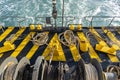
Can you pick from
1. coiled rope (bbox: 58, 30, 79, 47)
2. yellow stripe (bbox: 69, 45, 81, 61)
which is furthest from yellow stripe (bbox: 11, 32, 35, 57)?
yellow stripe (bbox: 69, 45, 81, 61)

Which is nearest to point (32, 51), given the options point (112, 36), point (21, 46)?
point (21, 46)

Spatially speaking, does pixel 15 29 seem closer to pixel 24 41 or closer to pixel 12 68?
pixel 24 41

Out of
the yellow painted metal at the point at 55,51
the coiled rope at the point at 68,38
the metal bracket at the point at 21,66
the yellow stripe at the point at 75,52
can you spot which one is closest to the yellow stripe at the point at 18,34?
the yellow painted metal at the point at 55,51

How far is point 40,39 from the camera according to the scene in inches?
422

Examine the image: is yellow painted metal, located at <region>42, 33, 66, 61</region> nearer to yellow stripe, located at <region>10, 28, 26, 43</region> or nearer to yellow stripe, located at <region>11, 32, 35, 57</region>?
yellow stripe, located at <region>11, 32, 35, 57</region>

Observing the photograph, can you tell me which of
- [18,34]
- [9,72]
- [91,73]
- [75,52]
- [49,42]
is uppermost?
[9,72]


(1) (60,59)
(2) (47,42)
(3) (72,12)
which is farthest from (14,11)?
(1) (60,59)

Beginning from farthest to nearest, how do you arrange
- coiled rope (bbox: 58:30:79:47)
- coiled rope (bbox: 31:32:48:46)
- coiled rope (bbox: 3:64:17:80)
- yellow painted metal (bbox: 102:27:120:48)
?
yellow painted metal (bbox: 102:27:120:48)
coiled rope (bbox: 31:32:48:46)
coiled rope (bbox: 58:30:79:47)
coiled rope (bbox: 3:64:17:80)

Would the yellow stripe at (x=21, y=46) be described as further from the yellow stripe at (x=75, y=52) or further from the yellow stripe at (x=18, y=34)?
the yellow stripe at (x=75, y=52)

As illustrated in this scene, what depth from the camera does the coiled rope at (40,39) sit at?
10.6 meters

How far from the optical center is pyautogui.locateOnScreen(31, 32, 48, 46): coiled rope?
1058 cm

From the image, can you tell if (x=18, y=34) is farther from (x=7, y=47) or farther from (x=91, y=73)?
(x=91, y=73)

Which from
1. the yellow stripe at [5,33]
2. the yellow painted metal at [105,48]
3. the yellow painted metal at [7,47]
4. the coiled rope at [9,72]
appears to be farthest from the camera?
the yellow stripe at [5,33]

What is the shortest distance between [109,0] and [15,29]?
1303 centimetres
